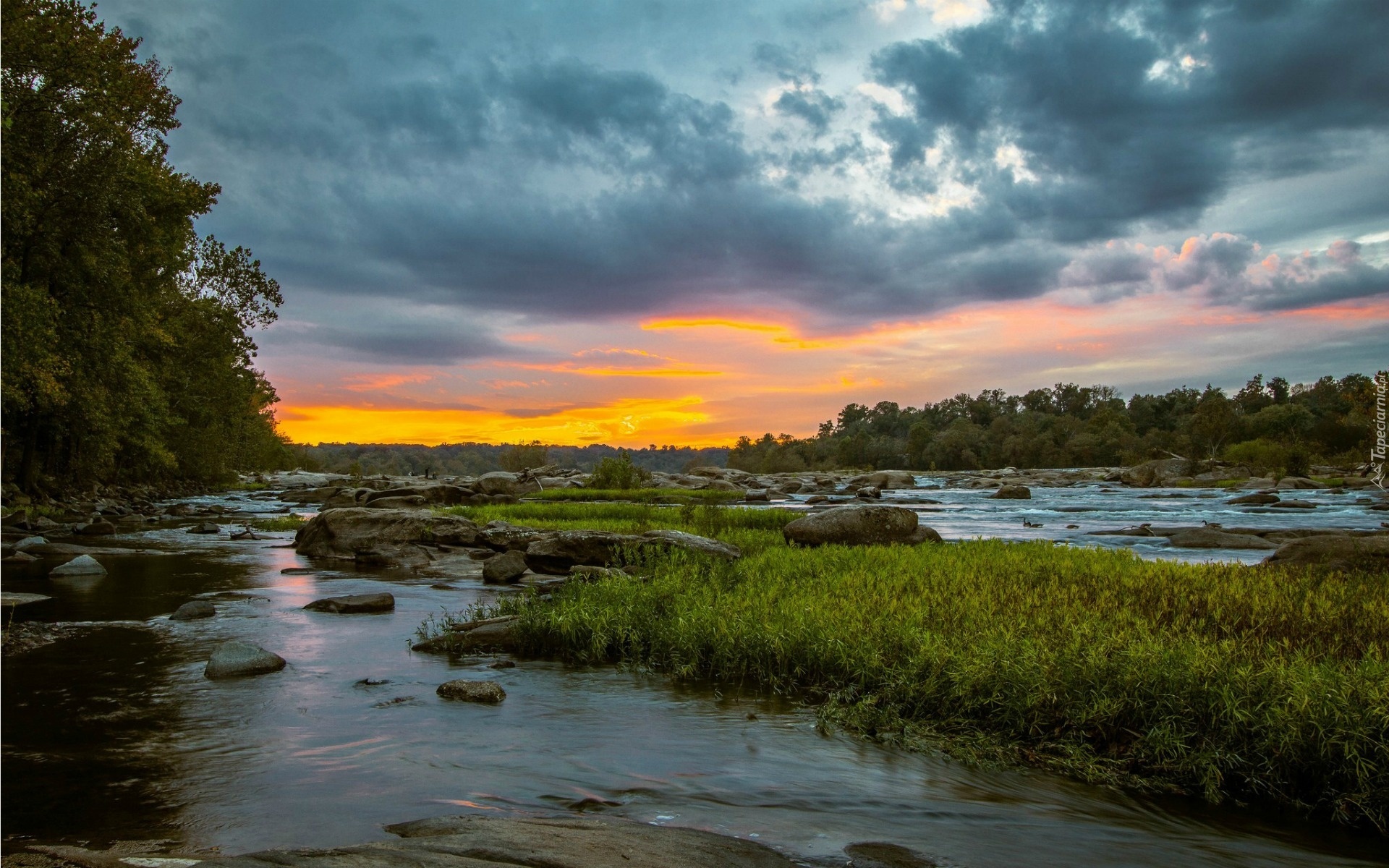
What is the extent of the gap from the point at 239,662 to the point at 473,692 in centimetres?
290

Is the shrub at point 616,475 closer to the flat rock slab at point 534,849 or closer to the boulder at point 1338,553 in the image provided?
the boulder at point 1338,553

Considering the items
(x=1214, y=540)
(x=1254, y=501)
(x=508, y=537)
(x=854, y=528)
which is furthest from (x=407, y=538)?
(x=1254, y=501)

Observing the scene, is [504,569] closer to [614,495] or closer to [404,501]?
[404,501]

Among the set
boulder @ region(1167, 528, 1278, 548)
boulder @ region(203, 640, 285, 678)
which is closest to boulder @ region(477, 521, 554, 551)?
boulder @ region(203, 640, 285, 678)

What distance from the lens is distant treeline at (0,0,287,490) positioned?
20.0 meters

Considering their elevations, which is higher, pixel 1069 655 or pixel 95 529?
pixel 1069 655

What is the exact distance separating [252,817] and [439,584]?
36.6ft

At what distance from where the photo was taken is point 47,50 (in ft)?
65.6

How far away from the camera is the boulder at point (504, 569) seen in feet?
52.4

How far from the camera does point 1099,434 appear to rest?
114 metres

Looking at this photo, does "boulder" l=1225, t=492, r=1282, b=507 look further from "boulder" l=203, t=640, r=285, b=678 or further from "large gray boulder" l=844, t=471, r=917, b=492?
"boulder" l=203, t=640, r=285, b=678

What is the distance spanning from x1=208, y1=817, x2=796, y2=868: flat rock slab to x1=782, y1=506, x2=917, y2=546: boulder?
14.1 m

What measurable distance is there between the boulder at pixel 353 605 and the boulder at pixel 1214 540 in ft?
63.4

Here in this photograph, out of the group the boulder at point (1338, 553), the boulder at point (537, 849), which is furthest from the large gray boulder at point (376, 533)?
the boulder at point (1338, 553)
